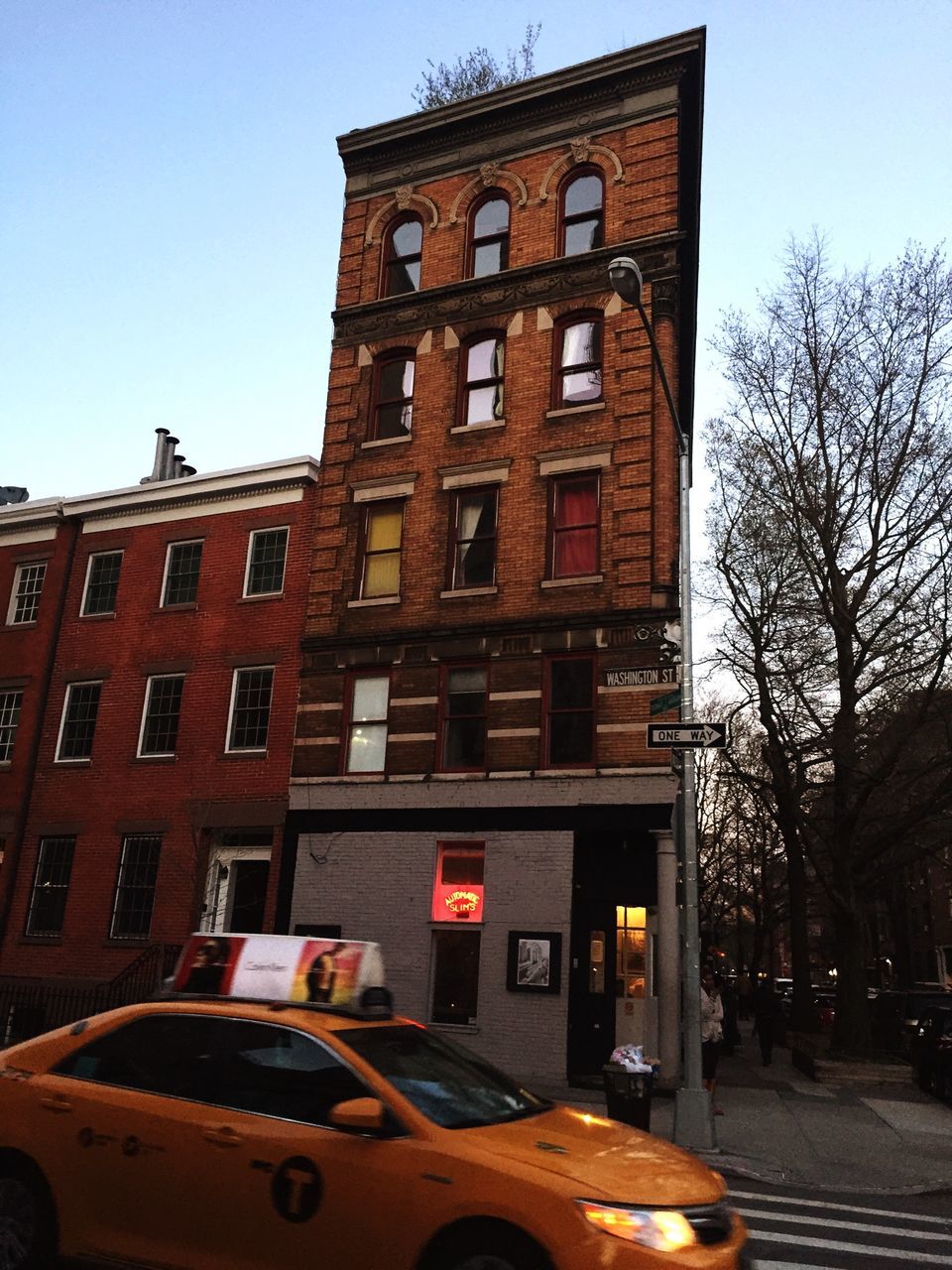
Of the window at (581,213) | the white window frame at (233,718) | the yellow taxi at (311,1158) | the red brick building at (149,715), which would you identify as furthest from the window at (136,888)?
the yellow taxi at (311,1158)

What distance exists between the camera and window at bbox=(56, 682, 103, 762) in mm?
23000

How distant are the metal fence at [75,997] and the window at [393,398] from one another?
11697 mm

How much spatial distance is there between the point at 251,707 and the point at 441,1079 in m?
16.6

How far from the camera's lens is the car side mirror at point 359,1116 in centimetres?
467

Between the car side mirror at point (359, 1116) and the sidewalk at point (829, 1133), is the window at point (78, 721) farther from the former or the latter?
the car side mirror at point (359, 1116)

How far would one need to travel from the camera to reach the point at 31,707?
2366cm

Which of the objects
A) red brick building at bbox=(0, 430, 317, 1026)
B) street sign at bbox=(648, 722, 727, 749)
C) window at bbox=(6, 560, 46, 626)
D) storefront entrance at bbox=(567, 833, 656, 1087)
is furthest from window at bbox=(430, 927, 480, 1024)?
window at bbox=(6, 560, 46, 626)

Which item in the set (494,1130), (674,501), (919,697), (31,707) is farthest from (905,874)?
(494,1130)

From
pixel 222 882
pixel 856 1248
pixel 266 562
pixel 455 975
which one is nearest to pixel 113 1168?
pixel 856 1248

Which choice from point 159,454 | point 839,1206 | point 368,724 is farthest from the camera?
point 159,454

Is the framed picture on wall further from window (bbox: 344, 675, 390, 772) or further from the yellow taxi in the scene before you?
the yellow taxi

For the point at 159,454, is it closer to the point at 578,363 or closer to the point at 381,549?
the point at 381,549

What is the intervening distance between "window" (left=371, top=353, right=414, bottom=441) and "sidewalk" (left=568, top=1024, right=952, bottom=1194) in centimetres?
1382

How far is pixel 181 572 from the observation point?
77.0ft
